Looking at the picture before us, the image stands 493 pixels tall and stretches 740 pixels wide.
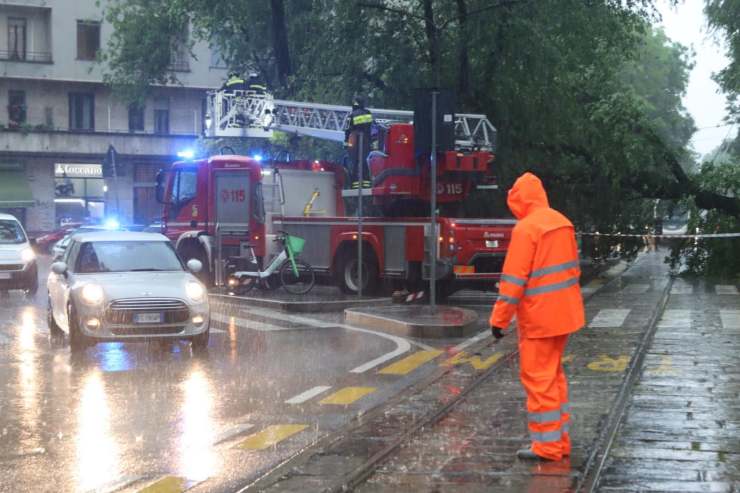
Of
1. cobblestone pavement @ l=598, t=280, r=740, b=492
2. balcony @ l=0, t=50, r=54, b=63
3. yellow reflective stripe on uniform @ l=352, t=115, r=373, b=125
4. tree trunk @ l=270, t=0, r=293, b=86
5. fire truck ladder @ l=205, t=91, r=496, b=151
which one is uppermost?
balcony @ l=0, t=50, r=54, b=63

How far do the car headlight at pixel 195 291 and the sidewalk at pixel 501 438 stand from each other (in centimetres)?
389

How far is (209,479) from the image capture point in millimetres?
7762

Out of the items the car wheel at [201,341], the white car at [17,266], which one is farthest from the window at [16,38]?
the car wheel at [201,341]

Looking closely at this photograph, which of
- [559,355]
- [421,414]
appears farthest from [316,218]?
[559,355]

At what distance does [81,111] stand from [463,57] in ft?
108

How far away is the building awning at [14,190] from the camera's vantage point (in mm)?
54750

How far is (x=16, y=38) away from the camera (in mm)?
55406

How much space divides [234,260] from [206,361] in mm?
10948

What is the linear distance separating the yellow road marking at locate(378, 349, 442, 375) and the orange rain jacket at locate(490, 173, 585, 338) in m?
5.05

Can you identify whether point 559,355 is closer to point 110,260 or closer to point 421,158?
point 110,260

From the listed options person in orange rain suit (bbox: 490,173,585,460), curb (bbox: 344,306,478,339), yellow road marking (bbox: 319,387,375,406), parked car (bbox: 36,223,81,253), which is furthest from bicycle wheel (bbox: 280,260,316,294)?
parked car (bbox: 36,223,81,253)

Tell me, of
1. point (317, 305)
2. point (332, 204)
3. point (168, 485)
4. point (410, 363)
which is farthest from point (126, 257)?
point (332, 204)

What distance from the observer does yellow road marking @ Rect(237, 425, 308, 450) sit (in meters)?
8.90

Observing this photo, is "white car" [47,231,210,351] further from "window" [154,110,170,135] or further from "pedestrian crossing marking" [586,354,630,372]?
"window" [154,110,170,135]
